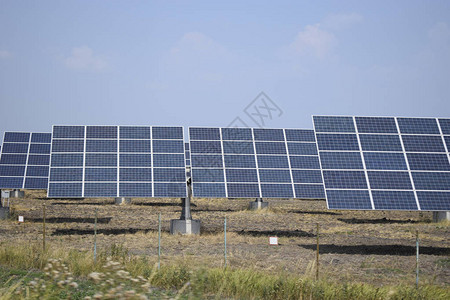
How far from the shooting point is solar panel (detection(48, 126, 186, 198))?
88.4 feet

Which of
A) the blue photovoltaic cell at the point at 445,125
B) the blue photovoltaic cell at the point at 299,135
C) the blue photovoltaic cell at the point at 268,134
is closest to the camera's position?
the blue photovoltaic cell at the point at 445,125

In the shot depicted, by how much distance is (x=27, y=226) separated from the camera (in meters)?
28.8

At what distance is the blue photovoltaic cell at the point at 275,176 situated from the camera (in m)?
34.8

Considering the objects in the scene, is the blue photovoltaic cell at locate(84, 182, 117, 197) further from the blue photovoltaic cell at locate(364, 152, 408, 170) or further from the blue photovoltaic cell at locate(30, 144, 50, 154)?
the blue photovoltaic cell at locate(30, 144, 50, 154)

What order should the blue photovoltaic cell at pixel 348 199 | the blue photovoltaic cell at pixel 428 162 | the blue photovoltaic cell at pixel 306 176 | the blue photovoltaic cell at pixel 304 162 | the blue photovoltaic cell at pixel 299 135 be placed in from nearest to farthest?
the blue photovoltaic cell at pixel 348 199
the blue photovoltaic cell at pixel 428 162
the blue photovoltaic cell at pixel 306 176
the blue photovoltaic cell at pixel 304 162
the blue photovoltaic cell at pixel 299 135

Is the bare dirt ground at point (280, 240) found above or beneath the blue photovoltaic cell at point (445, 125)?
beneath

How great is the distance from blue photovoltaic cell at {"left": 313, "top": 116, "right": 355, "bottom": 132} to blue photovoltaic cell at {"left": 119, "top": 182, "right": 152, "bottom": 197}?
29.4ft

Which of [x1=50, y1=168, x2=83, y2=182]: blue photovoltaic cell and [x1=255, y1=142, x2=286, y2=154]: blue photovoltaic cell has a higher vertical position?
[x1=255, y1=142, x2=286, y2=154]: blue photovoltaic cell

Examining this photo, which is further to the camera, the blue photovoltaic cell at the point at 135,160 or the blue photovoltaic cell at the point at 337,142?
the blue photovoltaic cell at the point at 135,160

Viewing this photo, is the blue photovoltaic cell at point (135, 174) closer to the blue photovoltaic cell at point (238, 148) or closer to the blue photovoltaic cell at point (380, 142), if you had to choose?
the blue photovoltaic cell at point (238, 148)

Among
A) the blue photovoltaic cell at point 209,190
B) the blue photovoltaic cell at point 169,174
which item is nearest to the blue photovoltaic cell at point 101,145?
the blue photovoltaic cell at point 169,174

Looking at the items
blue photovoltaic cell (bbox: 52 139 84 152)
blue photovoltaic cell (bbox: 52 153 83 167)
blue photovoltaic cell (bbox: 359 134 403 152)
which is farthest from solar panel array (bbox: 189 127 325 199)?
blue photovoltaic cell (bbox: 359 134 403 152)

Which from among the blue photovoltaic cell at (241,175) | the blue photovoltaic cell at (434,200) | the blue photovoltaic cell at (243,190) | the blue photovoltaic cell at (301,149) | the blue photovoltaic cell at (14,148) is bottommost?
the blue photovoltaic cell at (434,200)

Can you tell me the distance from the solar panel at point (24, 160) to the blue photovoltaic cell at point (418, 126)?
3005 cm
